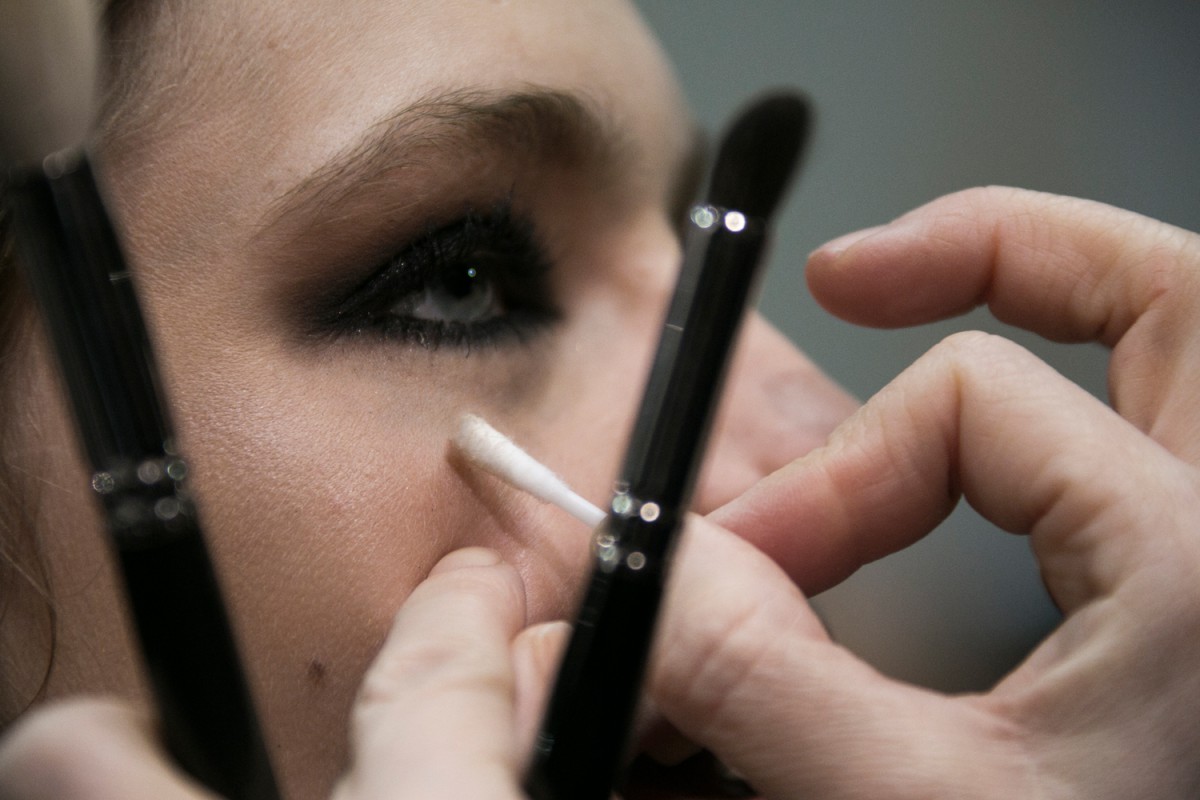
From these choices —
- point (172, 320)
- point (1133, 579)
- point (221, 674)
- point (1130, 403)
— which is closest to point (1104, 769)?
point (1133, 579)

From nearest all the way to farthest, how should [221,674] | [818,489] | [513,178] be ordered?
1. [221,674]
2. [818,489]
3. [513,178]

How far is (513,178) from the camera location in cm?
55

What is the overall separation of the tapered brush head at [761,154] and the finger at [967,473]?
0.12 metres

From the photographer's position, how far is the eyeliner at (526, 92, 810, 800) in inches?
12.1

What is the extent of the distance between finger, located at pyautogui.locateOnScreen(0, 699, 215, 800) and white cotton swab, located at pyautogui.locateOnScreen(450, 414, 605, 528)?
197mm

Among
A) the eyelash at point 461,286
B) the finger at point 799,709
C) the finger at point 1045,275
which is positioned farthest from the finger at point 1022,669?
the eyelash at point 461,286

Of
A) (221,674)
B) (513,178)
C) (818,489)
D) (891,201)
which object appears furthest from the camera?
(891,201)

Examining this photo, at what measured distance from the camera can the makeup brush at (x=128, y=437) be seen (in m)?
0.30

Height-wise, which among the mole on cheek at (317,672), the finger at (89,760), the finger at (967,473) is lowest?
the mole on cheek at (317,672)

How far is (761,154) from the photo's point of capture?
1.29 ft

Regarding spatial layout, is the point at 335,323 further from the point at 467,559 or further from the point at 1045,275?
the point at 1045,275

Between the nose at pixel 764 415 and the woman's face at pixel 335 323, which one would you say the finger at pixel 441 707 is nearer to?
the woman's face at pixel 335 323

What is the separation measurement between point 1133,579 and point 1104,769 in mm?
70

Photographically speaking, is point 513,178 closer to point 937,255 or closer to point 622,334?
point 622,334
